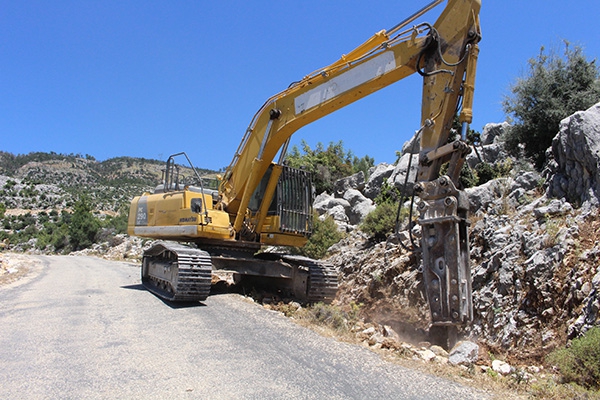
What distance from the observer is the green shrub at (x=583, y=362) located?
4.78 m

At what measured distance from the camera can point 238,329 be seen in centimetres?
688

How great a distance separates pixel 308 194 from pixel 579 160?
5591 millimetres

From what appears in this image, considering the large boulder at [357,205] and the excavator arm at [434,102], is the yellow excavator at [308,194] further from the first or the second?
the large boulder at [357,205]

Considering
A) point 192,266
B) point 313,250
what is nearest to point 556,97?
point 313,250

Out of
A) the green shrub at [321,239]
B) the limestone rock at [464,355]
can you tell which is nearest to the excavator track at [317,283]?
the limestone rock at [464,355]

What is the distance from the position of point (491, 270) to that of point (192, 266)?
570 centimetres

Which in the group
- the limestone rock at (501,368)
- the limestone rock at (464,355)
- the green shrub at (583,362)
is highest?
the green shrub at (583,362)

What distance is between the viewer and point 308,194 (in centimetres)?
1093

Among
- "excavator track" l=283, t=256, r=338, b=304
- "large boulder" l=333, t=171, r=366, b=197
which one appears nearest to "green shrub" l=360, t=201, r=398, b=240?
"excavator track" l=283, t=256, r=338, b=304

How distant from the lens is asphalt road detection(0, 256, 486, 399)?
438 centimetres

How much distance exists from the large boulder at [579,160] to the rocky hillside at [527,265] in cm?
2

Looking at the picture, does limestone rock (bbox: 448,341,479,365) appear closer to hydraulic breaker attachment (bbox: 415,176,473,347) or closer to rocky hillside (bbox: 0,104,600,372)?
hydraulic breaker attachment (bbox: 415,176,473,347)

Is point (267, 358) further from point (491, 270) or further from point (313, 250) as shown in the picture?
point (313, 250)

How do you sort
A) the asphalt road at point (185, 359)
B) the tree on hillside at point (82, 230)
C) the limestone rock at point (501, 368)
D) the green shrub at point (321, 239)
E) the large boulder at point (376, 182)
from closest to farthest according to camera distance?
the asphalt road at point (185, 359), the limestone rock at point (501, 368), the green shrub at point (321, 239), the large boulder at point (376, 182), the tree on hillside at point (82, 230)
